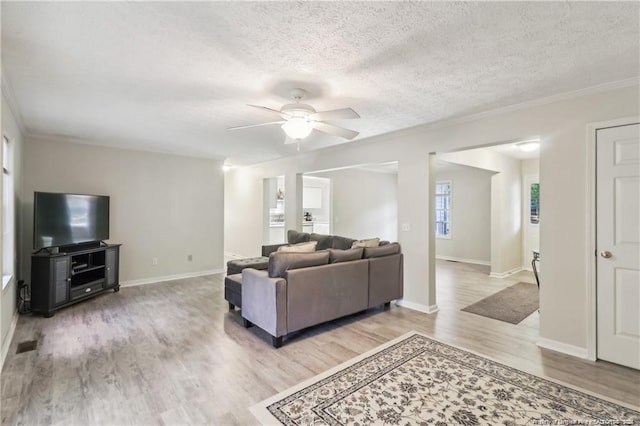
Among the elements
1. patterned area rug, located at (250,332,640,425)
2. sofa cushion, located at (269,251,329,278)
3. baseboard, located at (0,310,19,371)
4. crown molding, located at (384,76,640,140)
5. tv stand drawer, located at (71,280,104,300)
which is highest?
crown molding, located at (384,76,640,140)

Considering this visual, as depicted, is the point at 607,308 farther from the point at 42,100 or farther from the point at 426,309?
the point at 42,100

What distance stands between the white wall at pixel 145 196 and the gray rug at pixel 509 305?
5.04 m

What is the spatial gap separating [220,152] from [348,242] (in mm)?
2986

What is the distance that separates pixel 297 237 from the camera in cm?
560

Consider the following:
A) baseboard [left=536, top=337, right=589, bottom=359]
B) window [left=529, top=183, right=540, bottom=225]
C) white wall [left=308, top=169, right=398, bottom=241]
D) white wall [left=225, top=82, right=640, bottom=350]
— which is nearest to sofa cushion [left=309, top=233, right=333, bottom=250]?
white wall [left=225, top=82, right=640, bottom=350]

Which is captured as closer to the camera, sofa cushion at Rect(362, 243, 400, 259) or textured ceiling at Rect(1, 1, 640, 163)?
textured ceiling at Rect(1, 1, 640, 163)

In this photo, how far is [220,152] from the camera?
576 cm

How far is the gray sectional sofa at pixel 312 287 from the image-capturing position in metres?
3.05

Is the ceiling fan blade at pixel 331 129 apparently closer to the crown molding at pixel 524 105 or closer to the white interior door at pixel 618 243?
the crown molding at pixel 524 105

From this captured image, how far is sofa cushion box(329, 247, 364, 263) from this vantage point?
355 centimetres

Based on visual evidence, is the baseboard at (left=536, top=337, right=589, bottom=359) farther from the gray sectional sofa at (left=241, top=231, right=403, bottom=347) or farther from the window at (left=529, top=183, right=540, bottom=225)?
the window at (left=529, top=183, right=540, bottom=225)

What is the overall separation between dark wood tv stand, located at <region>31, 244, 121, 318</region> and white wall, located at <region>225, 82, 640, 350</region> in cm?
453

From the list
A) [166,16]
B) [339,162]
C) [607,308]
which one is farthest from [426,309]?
[166,16]

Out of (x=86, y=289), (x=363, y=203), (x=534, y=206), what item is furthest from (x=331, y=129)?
(x=534, y=206)
